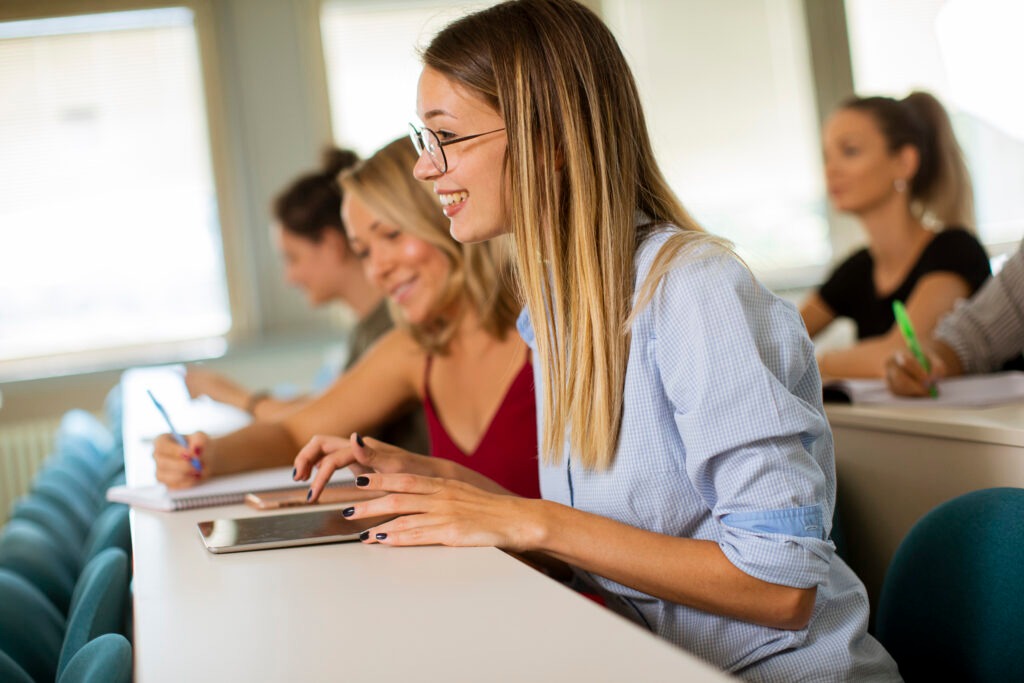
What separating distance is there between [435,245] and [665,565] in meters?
1.10

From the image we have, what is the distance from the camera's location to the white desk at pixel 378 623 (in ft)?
2.63

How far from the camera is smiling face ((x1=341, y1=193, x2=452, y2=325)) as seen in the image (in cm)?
210

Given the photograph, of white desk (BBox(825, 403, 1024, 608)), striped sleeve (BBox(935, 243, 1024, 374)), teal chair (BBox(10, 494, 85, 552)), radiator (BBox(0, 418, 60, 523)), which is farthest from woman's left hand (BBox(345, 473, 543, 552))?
radiator (BBox(0, 418, 60, 523))

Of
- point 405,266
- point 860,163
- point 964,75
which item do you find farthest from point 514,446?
point 964,75

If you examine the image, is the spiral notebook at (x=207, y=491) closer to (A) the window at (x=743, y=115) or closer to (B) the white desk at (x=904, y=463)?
(B) the white desk at (x=904, y=463)

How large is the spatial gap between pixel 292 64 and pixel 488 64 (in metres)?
4.43

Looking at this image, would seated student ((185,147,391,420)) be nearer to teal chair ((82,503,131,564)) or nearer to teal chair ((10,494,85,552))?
teal chair ((10,494,85,552))

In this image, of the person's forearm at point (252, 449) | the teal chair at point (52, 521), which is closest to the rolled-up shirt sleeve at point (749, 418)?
the person's forearm at point (252, 449)

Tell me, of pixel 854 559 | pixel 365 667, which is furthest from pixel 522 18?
pixel 854 559

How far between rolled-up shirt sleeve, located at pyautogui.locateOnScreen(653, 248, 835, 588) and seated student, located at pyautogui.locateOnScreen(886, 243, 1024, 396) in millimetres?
1095

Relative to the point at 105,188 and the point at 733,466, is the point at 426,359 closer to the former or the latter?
the point at 733,466

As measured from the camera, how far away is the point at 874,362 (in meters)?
2.60

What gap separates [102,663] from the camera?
3.20 feet

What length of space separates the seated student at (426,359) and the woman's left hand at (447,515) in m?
0.66
